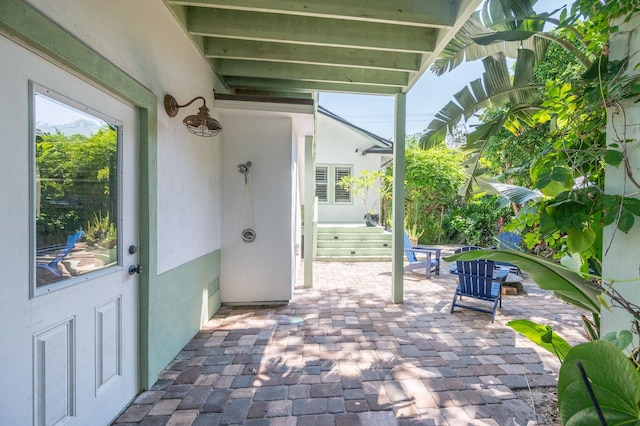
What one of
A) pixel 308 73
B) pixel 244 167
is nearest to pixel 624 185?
pixel 308 73

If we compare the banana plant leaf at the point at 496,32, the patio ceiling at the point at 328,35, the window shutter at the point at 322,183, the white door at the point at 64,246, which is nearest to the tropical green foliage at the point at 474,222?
the window shutter at the point at 322,183

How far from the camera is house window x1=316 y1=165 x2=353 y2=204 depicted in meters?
12.5

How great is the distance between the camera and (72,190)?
6.05ft

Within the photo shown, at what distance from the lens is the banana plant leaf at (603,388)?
90 cm

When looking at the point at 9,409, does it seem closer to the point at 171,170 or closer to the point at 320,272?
the point at 171,170

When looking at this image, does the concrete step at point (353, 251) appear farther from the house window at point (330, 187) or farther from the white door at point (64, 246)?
the white door at point (64, 246)

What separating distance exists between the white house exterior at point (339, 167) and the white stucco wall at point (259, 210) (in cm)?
765

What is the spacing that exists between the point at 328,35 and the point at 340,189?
9.27 m

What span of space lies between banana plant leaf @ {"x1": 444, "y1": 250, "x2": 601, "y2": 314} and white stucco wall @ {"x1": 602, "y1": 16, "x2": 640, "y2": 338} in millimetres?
A: 97

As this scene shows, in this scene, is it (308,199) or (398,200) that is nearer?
(398,200)

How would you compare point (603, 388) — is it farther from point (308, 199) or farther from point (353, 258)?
point (353, 258)

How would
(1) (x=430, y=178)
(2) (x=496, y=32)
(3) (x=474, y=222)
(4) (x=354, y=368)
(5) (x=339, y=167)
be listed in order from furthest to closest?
(5) (x=339, y=167) → (3) (x=474, y=222) → (1) (x=430, y=178) → (4) (x=354, y=368) → (2) (x=496, y=32)

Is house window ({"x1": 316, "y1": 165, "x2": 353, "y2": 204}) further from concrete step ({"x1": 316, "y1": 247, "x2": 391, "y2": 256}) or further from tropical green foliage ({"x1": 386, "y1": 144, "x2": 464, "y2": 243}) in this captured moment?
concrete step ({"x1": 316, "y1": 247, "x2": 391, "y2": 256})

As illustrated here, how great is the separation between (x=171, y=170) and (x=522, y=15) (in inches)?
141
